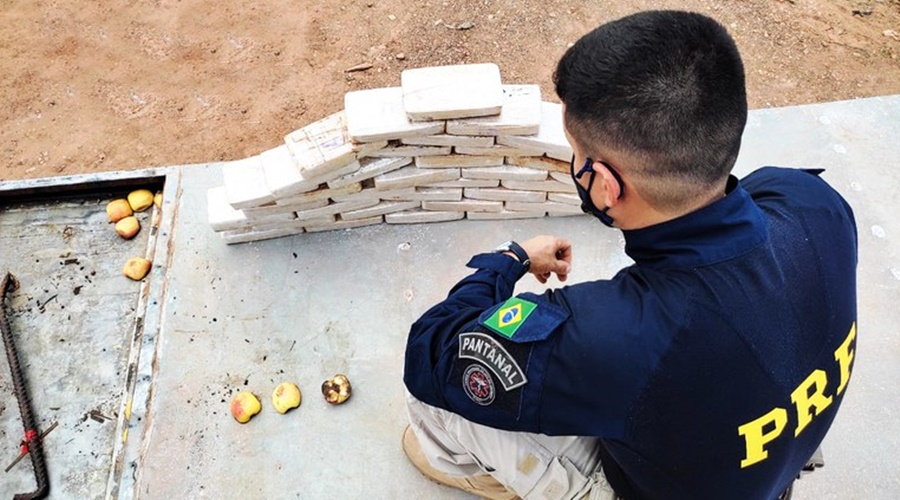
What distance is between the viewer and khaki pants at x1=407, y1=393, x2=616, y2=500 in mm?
2119

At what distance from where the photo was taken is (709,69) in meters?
1.56

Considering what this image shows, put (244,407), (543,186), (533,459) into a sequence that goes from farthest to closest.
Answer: (543,186), (244,407), (533,459)

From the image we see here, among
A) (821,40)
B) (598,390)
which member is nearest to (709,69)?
(598,390)

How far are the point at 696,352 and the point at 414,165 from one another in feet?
5.89

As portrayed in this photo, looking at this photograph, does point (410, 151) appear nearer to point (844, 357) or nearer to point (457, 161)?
point (457, 161)

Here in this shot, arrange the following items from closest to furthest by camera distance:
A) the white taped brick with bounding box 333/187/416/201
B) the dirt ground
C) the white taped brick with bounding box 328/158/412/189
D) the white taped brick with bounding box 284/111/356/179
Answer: the white taped brick with bounding box 284/111/356/179, the white taped brick with bounding box 328/158/412/189, the white taped brick with bounding box 333/187/416/201, the dirt ground

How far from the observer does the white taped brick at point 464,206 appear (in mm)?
3262

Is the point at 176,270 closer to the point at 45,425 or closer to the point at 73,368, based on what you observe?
the point at 73,368

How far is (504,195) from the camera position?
323 cm

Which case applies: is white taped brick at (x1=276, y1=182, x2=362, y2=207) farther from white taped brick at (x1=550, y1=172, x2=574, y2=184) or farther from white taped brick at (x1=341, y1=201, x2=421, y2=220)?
white taped brick at (x1=550, y1=172, x2=574, y2=184)

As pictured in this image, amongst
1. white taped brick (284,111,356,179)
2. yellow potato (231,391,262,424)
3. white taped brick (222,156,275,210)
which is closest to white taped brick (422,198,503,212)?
white taped brick (284,111,356,179)

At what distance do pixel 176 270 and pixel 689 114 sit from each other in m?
2.49

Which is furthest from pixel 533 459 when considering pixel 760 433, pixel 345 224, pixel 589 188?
pixel 345 224

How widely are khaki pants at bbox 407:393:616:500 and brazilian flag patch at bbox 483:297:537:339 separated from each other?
0.49 metres
